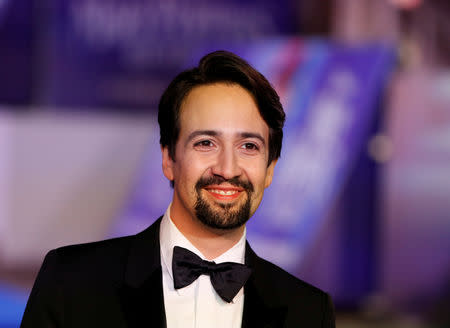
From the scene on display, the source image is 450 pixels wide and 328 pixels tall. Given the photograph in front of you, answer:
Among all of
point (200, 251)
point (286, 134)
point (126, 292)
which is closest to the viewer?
point (126, 292)

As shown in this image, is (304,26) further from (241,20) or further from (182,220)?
(182,220)

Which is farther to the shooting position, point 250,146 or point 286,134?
point 286,134

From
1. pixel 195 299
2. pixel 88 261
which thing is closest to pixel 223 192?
pixel 195 299

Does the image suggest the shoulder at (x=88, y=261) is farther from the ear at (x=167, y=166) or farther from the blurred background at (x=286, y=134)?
the blurred background at (x=286, y=134)

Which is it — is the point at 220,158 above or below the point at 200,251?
above

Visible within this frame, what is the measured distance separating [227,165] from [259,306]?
0.43m

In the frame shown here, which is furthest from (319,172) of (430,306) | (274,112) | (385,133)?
(274,112)

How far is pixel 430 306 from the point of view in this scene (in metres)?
5.79

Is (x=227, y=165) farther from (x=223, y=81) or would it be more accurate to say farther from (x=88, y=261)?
(x=88, y=261)

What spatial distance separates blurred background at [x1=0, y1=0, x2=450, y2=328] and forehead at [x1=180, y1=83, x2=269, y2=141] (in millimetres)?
3355

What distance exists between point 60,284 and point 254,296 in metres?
0.56

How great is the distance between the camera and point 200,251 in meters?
2.21

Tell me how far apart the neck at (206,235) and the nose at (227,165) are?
0.16 meters

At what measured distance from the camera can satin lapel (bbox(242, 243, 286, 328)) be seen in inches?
85.7
